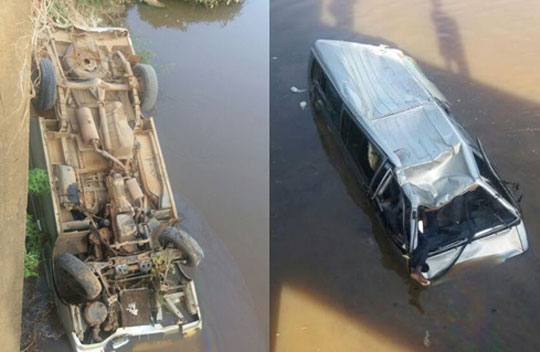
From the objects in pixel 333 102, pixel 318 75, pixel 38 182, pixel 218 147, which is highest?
pixel 38 182

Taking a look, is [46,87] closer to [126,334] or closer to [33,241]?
[33,241]

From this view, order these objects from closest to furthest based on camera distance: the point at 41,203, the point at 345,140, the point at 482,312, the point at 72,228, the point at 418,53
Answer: the point at 72,228, the point at 41,203, the point at 482,312, the point at 345,140, the point at 418,53

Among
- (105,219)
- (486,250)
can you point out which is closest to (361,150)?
(486,250)

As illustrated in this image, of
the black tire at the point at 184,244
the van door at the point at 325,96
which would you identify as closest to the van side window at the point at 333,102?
the van door at the point at 325,96

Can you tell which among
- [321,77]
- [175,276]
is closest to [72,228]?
[175,276]

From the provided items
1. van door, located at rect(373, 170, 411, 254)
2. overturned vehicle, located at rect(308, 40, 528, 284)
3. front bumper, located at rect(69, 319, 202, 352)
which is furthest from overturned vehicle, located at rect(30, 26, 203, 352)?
overturned vehicle, located at rect(308, 40, 528, 284)

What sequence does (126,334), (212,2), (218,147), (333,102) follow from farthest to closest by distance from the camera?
(212,2) → (218,147) → (333,102) → (126,334)

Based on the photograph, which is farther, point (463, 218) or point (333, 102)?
point (333, 102)

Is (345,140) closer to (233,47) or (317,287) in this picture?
(317,287)
